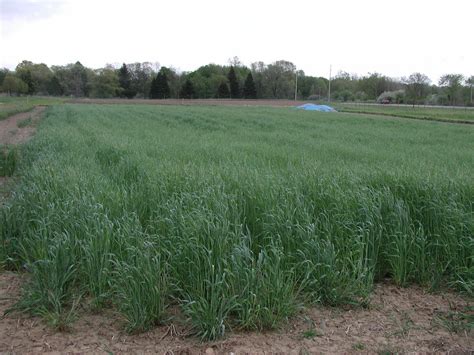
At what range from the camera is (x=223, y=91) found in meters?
103

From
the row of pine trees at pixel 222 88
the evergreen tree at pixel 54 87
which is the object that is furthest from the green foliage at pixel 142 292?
the evergreen tree at pixel 54 87

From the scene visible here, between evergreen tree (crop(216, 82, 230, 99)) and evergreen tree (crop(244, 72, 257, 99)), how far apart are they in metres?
4.36

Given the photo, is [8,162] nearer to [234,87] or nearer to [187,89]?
[187,89]

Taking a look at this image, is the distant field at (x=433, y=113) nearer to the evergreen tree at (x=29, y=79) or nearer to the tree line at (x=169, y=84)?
the tree line at (x=169, y=84)

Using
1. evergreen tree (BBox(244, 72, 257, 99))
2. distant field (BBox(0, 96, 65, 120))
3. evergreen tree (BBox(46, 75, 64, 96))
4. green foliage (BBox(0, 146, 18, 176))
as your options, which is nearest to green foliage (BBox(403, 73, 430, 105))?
evergreen tree (BBox(244, 72, 257, 99))

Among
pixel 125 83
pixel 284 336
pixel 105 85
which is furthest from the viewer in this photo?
pixel 125 83

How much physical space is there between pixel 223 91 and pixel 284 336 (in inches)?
4005

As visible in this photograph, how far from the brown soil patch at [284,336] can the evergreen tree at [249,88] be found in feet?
335

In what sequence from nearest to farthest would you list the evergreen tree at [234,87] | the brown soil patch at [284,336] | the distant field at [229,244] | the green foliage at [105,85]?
the brown soil patch at [284,336]
the distant field at [229,244]
the green foliage at [105,85]
the evergreen tree at [234,87]

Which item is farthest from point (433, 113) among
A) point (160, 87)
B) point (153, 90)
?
point (153, 90)

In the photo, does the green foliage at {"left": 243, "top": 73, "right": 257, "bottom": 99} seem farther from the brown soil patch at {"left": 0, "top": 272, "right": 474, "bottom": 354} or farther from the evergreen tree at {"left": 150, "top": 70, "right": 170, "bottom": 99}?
the brown soil patch at {"left": 0, "top": 272, "right": 474, "bottom": 354}

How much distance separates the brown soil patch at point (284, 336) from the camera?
330 cm

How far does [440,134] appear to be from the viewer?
2080 cm

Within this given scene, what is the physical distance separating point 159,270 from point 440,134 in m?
20.2
